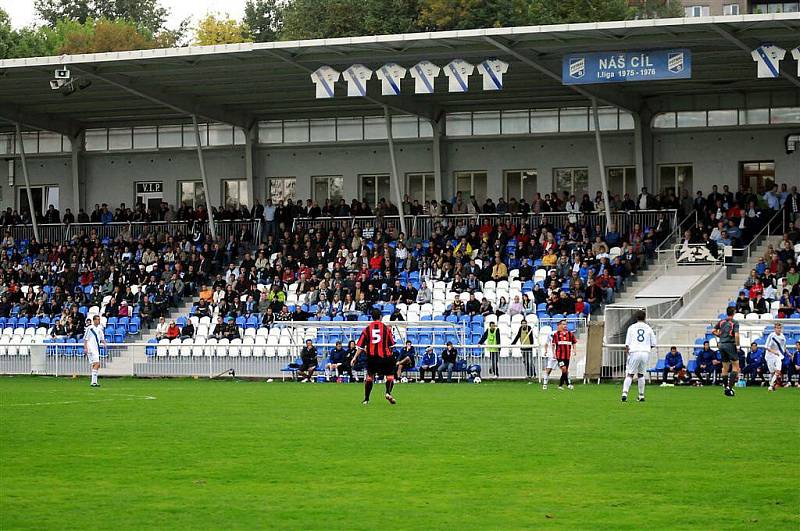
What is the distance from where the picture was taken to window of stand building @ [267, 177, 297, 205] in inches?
1857

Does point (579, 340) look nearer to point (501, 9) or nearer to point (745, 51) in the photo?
point (745, 51)

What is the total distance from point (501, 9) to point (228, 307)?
3086cm

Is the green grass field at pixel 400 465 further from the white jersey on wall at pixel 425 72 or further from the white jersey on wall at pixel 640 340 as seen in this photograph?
the white jersey on wall at pixel 425 72

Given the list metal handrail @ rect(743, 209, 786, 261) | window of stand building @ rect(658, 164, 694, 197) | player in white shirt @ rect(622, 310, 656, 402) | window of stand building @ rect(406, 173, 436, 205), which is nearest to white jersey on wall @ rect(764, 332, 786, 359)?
player in white shirt @ rect(622, 310, 656, 402)

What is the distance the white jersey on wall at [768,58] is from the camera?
1181 inches

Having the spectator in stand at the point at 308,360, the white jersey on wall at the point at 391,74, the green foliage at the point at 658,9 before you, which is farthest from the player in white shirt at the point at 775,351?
the green foliage at the point at 658,9

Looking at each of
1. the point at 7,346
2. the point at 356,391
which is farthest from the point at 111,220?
the point at 356,391

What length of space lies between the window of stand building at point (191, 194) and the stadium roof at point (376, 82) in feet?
8.24

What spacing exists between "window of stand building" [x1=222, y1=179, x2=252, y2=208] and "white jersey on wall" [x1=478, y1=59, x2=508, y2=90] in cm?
1680

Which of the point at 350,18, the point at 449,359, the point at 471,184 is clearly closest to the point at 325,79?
the point at 449,359

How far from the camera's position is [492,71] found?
33.0 metres

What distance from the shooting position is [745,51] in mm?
33281

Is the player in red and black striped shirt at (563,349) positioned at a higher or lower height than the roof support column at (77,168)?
lower

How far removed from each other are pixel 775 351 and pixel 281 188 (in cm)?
2465
